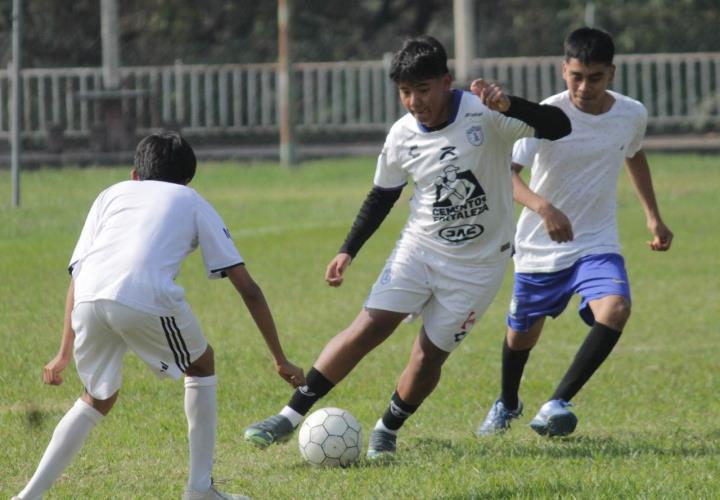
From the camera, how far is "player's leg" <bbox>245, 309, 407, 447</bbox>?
18.7ft

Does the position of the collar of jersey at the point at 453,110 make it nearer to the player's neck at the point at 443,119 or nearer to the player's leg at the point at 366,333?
the player's neck at the point at 443,119

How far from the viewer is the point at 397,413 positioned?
5824mm

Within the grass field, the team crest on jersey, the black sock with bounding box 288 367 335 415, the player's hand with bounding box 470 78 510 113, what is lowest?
the grass field

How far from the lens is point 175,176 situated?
488 centimetres

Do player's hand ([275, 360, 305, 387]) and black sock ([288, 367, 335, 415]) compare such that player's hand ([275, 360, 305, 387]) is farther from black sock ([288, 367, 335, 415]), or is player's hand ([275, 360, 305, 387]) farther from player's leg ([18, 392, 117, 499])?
black sock ([288, 367, 335, 415])

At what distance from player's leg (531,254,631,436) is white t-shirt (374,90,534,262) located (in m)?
0.50

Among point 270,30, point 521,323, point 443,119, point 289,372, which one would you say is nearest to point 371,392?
point 521,323

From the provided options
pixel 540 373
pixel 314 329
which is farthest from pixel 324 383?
pixel 314 329

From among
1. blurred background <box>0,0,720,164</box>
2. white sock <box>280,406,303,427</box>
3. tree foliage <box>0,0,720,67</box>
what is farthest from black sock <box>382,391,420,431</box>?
tree foliage <box>0,0,720,67</box>

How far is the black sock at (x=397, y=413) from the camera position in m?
5.82

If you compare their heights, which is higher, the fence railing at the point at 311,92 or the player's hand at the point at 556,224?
the player's hand at the point at 556,224

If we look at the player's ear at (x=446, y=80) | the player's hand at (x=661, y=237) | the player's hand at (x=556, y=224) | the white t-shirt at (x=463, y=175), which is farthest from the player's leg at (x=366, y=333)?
the player's hand at (x=661, y=237)

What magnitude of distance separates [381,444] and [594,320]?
1.03 metres

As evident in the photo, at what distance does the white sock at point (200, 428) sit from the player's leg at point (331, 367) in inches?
34.5
